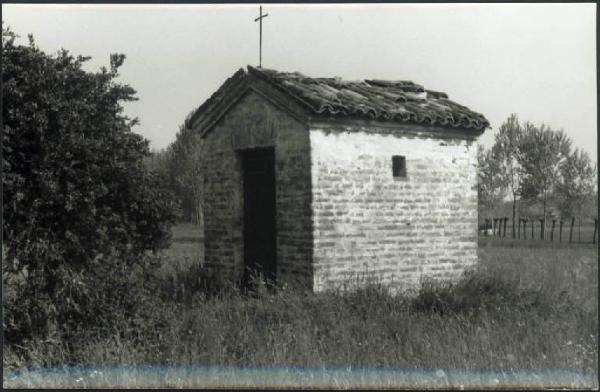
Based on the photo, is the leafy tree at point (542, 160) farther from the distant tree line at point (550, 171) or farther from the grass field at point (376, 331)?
the grass field at point (376, 331)

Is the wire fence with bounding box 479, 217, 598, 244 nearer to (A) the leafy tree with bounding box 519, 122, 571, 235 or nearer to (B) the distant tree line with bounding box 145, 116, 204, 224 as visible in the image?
(A) the leafy tree with bounding box 519, 122, 571, 235

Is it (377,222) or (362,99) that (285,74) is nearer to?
(362,99)

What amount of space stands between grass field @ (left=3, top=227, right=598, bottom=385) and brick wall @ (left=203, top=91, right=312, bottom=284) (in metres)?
0.75

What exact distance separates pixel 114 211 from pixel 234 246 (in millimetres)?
3253

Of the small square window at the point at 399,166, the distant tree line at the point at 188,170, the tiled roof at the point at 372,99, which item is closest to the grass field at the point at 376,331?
the small square window at the point at 399,166

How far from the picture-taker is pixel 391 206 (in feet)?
29.5

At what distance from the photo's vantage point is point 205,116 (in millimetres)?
10148

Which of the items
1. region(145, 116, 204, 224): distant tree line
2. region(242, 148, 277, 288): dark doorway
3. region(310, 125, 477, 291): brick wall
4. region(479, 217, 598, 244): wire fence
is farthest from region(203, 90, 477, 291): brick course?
region(145, 116, 204, 224): distant tree line

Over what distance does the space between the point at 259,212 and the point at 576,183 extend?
1974cm

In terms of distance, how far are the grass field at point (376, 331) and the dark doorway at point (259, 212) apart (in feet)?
2.50

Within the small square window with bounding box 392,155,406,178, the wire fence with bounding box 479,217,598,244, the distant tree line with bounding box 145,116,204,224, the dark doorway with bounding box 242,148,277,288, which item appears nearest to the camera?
the small square window with bounding box 392,155,406,178

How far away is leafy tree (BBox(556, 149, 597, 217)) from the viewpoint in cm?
2498

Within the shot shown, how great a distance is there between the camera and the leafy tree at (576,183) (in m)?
25.0

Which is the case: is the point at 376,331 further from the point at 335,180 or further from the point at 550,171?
the point at 550,171
